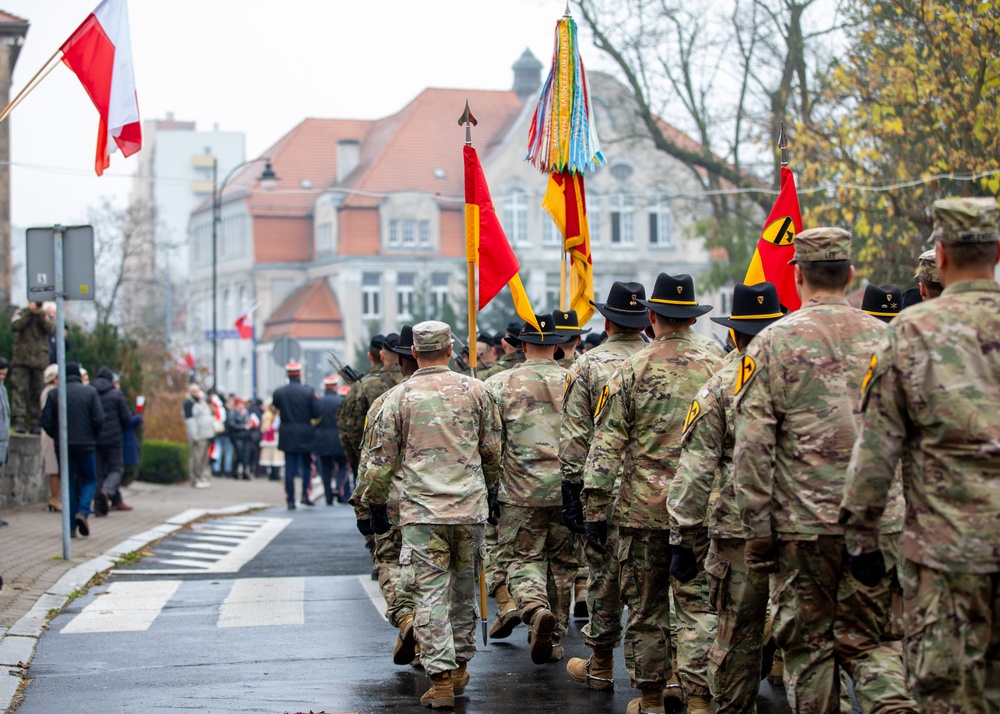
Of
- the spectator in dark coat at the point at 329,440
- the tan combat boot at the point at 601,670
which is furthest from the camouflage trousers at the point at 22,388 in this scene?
the tan combat boot at the point at 601,670

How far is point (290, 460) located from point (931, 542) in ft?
58.0

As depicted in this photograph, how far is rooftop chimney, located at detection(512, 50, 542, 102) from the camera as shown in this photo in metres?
78.8

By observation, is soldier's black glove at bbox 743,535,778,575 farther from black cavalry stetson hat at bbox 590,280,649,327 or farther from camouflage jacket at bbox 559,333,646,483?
black cavalry stetson hat at bbox 590,280,649,327

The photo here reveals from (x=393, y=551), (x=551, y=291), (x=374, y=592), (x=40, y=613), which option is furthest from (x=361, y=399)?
(x=551, y=291)

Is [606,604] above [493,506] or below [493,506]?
below

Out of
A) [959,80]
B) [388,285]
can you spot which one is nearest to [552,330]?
[959,80]

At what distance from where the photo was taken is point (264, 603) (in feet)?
37.4

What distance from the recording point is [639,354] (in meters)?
7.60

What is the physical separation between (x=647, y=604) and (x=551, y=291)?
66.8 m

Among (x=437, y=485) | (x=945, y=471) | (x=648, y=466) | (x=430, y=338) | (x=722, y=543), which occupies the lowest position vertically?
(x=722, y=543)

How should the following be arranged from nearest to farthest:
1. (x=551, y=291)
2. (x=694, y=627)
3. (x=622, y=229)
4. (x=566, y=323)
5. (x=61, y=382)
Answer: (x=694, y=627) → (x=566, y=323) → (x=61, y=382) → (x=551, y=291) → (x=622, y=229)

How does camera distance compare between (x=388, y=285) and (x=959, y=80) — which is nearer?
(x=959, y=80)

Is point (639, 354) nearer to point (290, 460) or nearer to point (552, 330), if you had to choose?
point (552, 330)

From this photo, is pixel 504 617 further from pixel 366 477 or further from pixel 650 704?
pixel 650 704
